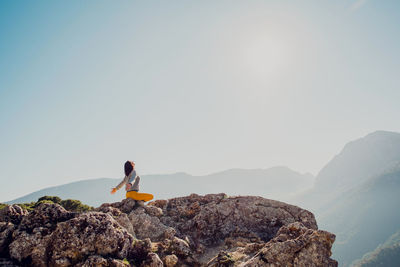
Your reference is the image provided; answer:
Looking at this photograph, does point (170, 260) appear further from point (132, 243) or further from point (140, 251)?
point (132, 243)

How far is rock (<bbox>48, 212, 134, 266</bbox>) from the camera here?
8.20 m

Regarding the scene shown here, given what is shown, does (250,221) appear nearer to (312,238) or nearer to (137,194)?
(312,238)

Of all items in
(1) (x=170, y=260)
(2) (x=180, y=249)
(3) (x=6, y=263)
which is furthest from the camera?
(2) (x=180, y=249)

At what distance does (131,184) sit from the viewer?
15008 millimetres

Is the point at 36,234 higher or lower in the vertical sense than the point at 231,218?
higher

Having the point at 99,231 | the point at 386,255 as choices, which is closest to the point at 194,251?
the point at 99,231

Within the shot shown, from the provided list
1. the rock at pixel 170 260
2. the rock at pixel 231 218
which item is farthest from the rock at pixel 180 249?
the rock at pixel 231 218

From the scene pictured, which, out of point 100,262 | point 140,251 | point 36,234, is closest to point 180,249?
point 140,251

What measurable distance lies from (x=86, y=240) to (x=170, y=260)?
3.74 m

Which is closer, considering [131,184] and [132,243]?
[132,243]

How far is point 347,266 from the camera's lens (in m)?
194

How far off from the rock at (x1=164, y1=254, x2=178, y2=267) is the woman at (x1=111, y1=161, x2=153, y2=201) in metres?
5.93

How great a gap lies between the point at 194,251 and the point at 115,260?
5.13 meters

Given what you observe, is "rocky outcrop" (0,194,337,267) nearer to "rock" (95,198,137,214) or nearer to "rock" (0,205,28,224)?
"rock" (0,205,28,224)
